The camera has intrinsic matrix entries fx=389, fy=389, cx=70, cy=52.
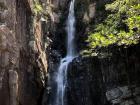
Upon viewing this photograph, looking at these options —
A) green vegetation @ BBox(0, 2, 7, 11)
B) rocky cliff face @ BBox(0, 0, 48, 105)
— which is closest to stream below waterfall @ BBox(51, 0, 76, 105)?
rocky cliff face @ BBox(0, 0, 48, 105)

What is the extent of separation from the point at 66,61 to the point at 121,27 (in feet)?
19.2

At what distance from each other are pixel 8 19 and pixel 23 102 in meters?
5.29

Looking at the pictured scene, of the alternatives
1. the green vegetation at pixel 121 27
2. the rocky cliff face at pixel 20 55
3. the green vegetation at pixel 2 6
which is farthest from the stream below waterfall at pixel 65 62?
the green vegetation at pixel 2 6

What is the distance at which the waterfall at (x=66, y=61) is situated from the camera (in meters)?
26.5

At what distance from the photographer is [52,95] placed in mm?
26703

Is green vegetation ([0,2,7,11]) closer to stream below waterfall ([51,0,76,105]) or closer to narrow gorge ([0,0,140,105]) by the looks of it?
narrow gorge ([0,0,140,105])

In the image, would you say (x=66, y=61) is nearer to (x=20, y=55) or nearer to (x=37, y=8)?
(x=37, y=8)

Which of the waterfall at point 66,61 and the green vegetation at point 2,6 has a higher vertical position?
the green vegetation at point 2,6

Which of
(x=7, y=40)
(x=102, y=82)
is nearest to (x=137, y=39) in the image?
(x=102, y=82)

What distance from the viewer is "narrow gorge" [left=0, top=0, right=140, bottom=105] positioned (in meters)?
22.7

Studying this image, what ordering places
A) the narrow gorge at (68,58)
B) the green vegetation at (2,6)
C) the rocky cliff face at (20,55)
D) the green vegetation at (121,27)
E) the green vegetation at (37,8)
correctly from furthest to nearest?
the green vegetation at (37,8)
the green vegetation at (2,6)
the rocky cliff face at (20,55)
the narrow gorge at (68,58)
the green vegetation at (121,27)

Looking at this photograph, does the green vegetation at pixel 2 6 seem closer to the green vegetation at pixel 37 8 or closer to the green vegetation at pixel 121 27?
the green vegetation at pixel 37 8

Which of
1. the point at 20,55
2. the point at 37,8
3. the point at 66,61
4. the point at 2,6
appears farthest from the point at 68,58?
the point at 2,6

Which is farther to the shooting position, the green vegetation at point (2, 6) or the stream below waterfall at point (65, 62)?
the stream below waterfall at point (65, 62)
